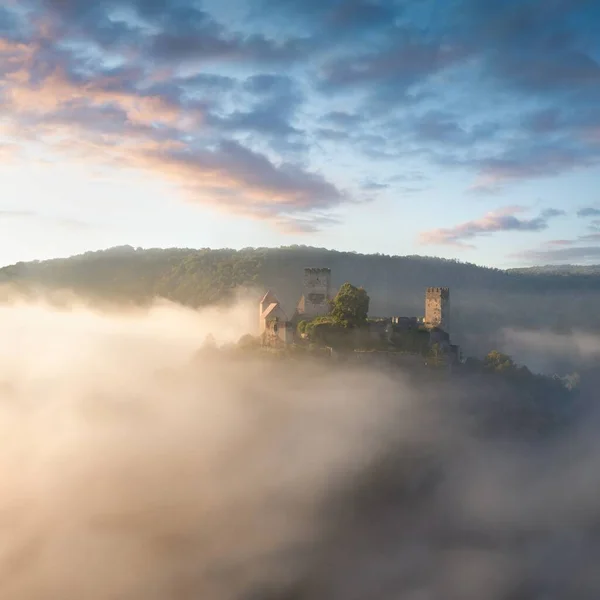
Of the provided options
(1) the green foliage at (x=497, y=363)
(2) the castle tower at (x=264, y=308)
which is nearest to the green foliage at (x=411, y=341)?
(2) the castle tower at (x=264, y=308)

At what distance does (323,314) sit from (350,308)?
16.5 feet

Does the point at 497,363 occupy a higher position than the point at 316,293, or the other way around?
the point at 316,293

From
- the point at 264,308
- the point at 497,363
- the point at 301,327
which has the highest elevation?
the point at 264,308

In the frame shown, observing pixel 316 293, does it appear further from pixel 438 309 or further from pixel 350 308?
pixel 438 309

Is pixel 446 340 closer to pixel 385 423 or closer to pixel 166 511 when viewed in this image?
pixel 385 423

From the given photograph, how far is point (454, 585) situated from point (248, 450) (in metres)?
53.1

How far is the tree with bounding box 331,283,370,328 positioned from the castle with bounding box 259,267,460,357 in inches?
97.9

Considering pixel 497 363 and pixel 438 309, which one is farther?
pixel 497 363

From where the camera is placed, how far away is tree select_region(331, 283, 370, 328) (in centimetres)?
6862

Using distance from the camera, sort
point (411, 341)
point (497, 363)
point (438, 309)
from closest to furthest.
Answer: point (411, 341) < point (438, 309) < point (497, 363)

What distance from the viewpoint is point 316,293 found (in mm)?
72938

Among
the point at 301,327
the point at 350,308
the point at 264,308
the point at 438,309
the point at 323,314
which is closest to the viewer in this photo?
the point at 350,308

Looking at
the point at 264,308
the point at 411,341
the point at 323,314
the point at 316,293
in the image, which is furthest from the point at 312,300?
the point at 411,341

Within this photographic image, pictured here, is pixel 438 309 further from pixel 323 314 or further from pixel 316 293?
pixel 316 293
